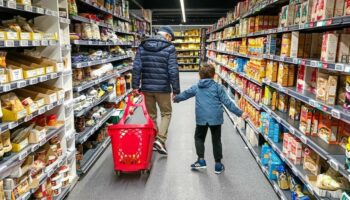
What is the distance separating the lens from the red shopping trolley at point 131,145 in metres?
3.50

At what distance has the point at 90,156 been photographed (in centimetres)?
418

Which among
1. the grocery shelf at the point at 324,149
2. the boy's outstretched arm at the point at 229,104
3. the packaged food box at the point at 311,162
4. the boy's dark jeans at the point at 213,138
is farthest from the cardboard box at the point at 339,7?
the boy's dark jeans at the point at 213,138

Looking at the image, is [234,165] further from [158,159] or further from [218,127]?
[158,159]

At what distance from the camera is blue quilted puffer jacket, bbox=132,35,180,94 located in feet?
14.2

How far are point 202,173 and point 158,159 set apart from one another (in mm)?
751

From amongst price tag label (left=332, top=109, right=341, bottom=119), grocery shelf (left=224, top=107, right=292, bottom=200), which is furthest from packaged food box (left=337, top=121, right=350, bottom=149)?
grocery shelf (left=224, top=107, right=292, bottom=200)

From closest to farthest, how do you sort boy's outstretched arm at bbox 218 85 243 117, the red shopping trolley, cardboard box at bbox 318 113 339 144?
cardboard box at bbox 318 113 339 144 < the red shopping trolley < boy's outstretched arm at bbox 218 85 243 117

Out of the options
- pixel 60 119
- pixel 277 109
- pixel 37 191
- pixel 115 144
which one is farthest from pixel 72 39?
pixel 277 109

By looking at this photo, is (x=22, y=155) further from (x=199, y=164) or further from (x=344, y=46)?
(x=344, y=46)

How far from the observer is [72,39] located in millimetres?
3605

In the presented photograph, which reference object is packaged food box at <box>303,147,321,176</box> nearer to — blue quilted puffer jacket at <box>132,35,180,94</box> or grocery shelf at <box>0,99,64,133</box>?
blue quilted puffer jacket at <box>132,35,180,94</box>

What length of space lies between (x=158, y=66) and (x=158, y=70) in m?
0.06

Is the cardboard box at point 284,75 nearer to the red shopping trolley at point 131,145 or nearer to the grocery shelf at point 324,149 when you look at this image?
the grocery shelf at point 324,149

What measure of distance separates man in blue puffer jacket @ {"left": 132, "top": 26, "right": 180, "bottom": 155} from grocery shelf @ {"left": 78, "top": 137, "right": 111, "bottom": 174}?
2.71 feet
